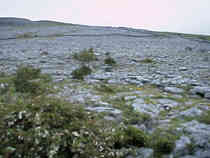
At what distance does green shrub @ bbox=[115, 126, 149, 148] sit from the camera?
113 inches

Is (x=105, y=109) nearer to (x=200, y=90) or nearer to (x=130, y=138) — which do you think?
(x=130, y=138)

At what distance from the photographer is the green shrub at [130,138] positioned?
286 cm

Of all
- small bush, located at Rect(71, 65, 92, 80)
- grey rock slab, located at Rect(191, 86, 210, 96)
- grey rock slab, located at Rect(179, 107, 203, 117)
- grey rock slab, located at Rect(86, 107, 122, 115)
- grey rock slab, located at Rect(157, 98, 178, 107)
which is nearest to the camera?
grey rock slab, located at Rect(179, 107, 203, 117)

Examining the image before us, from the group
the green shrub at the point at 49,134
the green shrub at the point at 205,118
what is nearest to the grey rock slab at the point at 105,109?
the green shrub at the point at 49,134

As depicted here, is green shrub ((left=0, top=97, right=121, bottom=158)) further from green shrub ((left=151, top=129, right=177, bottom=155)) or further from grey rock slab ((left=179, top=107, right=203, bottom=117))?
grey rock slab ((left=179, top=107, right=203, bottom=117))

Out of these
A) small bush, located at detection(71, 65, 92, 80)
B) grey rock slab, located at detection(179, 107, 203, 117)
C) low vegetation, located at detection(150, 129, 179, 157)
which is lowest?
low vegetation, located at detection(150, 129, 179, 157)

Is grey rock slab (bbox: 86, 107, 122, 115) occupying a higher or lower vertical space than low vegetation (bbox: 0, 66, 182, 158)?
lower

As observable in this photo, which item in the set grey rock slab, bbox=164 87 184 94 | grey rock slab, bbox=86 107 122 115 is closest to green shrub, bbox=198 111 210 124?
grey rock slab, bbox=164 87 184 94

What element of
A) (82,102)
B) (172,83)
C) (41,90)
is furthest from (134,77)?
(41,90)

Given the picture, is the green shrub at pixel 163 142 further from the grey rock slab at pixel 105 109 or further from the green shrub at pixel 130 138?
the grey rock slab at pixel 105 109

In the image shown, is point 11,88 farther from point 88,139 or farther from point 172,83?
point 172,83

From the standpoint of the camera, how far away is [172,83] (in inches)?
251

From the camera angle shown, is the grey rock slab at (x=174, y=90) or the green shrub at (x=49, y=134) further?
the grey rock slab at (x=174, y=90)

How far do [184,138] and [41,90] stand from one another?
461 cm
